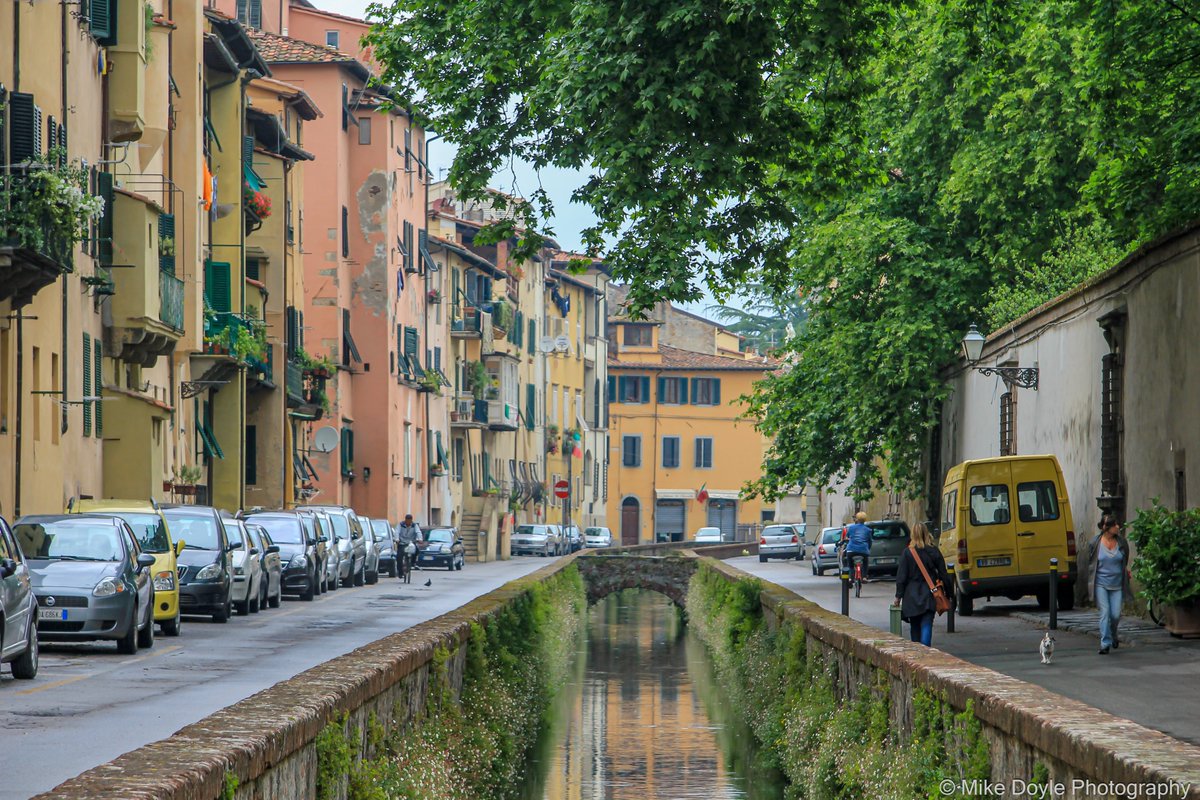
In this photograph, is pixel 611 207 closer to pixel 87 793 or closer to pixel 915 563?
pixel 915 563

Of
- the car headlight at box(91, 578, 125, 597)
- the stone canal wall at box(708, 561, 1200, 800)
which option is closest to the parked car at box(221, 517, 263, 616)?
the car headlight at box(91, 578, 125, 597)

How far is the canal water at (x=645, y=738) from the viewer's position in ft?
56.3

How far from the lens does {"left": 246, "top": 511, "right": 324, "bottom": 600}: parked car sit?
122 ft

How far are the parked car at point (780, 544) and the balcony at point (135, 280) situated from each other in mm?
39722

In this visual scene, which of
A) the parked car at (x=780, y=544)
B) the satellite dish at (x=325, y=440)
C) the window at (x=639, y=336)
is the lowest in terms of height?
the parked car at (x=780, y=544)

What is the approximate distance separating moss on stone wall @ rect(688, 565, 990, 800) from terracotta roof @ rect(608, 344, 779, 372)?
84.2m

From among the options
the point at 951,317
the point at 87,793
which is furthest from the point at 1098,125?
the point at 87,793

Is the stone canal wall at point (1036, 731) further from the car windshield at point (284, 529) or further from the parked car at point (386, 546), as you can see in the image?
the parked car at point (386, 546)

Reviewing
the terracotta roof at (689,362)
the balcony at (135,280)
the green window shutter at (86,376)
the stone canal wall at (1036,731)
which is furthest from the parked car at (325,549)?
the terracotta roof at (689,362)

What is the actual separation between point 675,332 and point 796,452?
7713cm

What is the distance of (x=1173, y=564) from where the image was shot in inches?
813

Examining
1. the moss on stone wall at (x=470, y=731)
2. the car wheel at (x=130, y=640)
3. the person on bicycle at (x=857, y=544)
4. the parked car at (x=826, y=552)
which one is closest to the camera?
the moss on stone wall at (x=470, y=731)

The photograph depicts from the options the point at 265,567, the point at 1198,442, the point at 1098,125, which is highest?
the point at 1098,125

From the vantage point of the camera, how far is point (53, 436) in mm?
31641
